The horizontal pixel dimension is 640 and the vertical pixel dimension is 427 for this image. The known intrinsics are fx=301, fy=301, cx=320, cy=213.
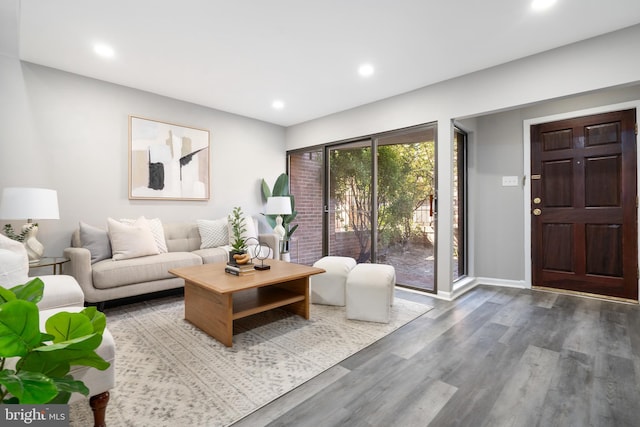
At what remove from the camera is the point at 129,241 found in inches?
122

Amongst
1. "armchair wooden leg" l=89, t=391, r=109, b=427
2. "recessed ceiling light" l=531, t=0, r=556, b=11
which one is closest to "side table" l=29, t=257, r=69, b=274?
"armchair wooden leg" l=89, t=391, r=109, b=427

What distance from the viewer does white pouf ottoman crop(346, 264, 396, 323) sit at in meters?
2.60

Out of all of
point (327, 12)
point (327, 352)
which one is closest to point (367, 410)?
point (327, 352)

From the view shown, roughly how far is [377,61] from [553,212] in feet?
9.04

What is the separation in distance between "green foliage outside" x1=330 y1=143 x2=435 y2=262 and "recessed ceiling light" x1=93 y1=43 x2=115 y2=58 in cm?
307

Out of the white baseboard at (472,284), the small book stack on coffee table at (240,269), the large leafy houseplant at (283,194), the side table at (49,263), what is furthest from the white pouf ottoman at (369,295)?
the side table at (49,263)

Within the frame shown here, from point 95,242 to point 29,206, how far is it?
645 mm

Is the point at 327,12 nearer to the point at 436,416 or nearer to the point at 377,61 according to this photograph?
the point at 377,61

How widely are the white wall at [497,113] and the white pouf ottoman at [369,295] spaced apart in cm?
114

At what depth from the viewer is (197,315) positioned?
2.50 metres

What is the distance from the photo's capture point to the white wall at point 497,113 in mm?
2537

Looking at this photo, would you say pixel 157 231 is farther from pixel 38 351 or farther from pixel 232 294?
pixel 38 351

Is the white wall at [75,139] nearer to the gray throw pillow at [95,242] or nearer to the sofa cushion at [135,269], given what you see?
Result: the gray throw pillow at [95,242]

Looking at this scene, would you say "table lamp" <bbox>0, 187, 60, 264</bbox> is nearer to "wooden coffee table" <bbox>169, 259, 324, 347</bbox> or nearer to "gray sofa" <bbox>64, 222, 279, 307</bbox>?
"gray sofa" <bbox>64, 222, 279, 307</bbox>
